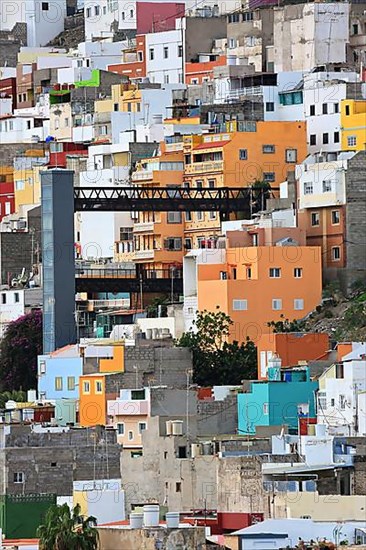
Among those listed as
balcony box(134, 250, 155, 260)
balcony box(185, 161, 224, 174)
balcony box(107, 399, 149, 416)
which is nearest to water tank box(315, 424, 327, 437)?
balcony box(107, 399, 149, 416)

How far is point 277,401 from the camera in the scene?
231ft

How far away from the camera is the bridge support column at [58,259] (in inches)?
3297

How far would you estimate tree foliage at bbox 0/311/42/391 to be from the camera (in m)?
84.0

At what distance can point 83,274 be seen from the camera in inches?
3465

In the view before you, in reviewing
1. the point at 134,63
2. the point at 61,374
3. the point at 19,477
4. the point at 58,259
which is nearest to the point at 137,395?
the point at 19,477

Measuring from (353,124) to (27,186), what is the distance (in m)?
14.6

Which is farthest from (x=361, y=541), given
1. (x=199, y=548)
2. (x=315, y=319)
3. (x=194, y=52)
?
(x=194, y=52)

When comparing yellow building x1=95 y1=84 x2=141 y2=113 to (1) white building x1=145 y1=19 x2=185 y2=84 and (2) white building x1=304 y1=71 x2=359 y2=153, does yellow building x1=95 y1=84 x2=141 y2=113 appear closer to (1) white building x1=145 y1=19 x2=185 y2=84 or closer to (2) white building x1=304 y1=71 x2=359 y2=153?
(1) white building x1=145 y1=19 x2=185 y2=84

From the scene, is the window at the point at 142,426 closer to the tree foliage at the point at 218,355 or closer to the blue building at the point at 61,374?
the tree foliage at the point at 218,355

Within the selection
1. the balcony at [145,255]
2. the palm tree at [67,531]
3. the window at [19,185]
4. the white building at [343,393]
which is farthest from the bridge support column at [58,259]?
the palm tree at [67,531]

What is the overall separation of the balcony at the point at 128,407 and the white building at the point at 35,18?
189 feet

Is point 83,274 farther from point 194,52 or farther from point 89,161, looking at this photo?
point 194,52

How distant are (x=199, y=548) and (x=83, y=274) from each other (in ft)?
128

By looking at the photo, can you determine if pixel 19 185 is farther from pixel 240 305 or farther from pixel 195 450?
pixel 195 450
